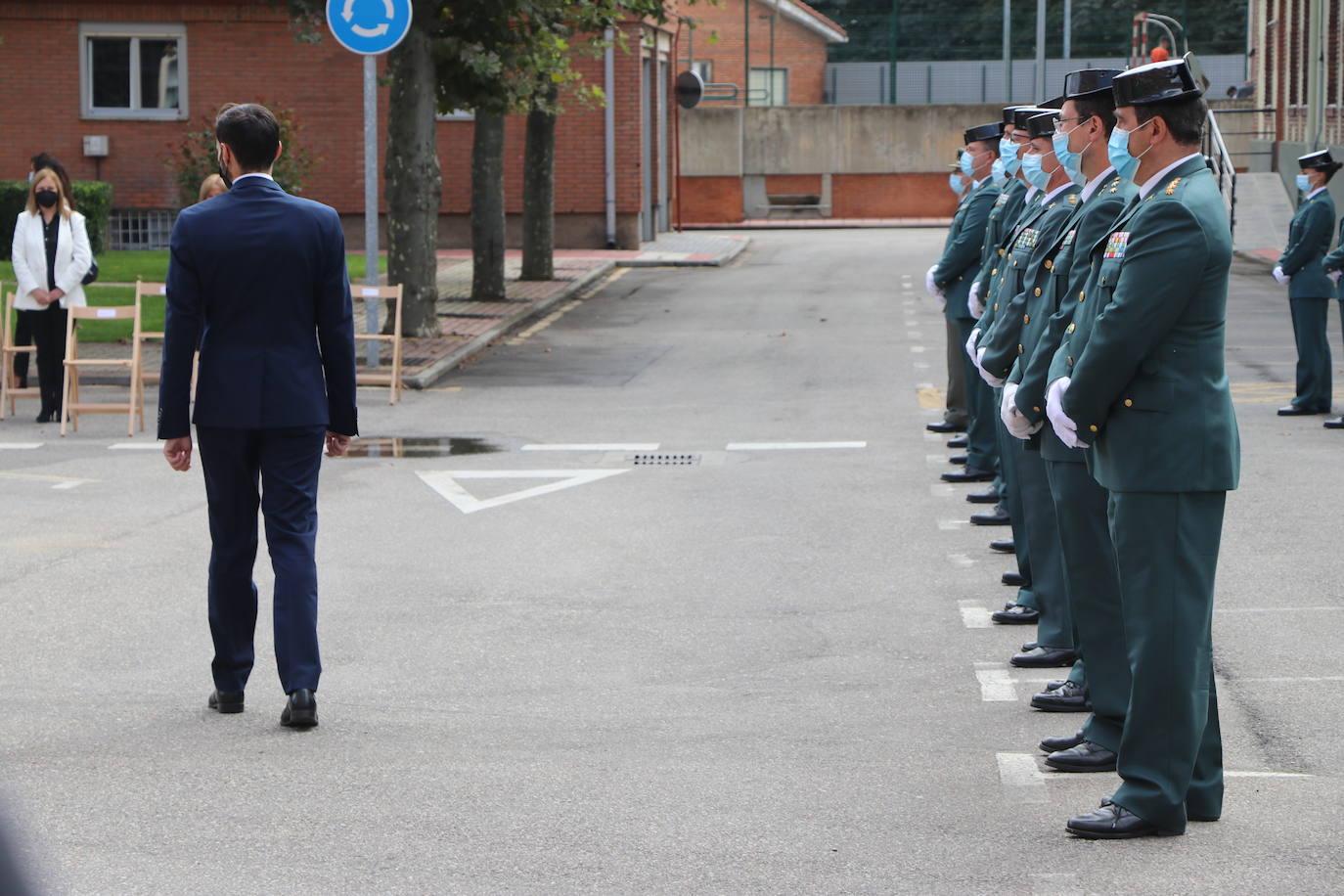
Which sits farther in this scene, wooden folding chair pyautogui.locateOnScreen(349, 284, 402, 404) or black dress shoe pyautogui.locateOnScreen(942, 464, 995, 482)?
wooden folding chair pyautogui.locateOnScreen(349, 284, 402, 404)

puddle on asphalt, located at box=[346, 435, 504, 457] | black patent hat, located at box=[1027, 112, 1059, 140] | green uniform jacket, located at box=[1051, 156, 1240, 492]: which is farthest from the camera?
puddle on asphalt, located at box=[346, 435, 504, 457]

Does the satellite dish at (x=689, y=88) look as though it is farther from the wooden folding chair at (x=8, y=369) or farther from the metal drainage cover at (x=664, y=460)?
the metal drainage cover at (x=664, y=460)

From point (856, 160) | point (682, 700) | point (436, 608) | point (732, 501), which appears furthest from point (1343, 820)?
point (856, 160)

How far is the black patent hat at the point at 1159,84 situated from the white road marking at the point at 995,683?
234 centimetres

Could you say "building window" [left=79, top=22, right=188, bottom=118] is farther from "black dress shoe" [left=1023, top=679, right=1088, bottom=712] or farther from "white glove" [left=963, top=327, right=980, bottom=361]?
"black dress shoe" [left=1023, top=679, right=1088, bottom=712]

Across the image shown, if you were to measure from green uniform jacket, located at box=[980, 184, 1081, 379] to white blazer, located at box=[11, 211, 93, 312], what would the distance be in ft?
28.1

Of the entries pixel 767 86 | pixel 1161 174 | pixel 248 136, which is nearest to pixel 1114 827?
pixel 1161 174

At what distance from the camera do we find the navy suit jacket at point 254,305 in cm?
601

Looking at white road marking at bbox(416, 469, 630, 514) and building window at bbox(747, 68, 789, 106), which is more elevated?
building window at bbox(747, 68, 789, 106)

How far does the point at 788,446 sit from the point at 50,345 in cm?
554

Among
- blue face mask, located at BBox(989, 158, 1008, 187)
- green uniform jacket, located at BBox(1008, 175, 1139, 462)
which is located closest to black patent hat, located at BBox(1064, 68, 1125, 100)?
green uniform jacket, located at BBox(1008, 175, 1139, 462)

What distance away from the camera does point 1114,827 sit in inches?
186

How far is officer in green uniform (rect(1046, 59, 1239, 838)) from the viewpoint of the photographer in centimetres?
458

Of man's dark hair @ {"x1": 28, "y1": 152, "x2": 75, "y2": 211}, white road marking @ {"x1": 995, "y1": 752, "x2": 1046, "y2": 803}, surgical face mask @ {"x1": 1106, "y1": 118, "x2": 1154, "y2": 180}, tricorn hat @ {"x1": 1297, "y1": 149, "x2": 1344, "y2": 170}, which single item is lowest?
white road marking @ {"x1": 995, "y1": 752, "x2": 1046, "y2": 803}
